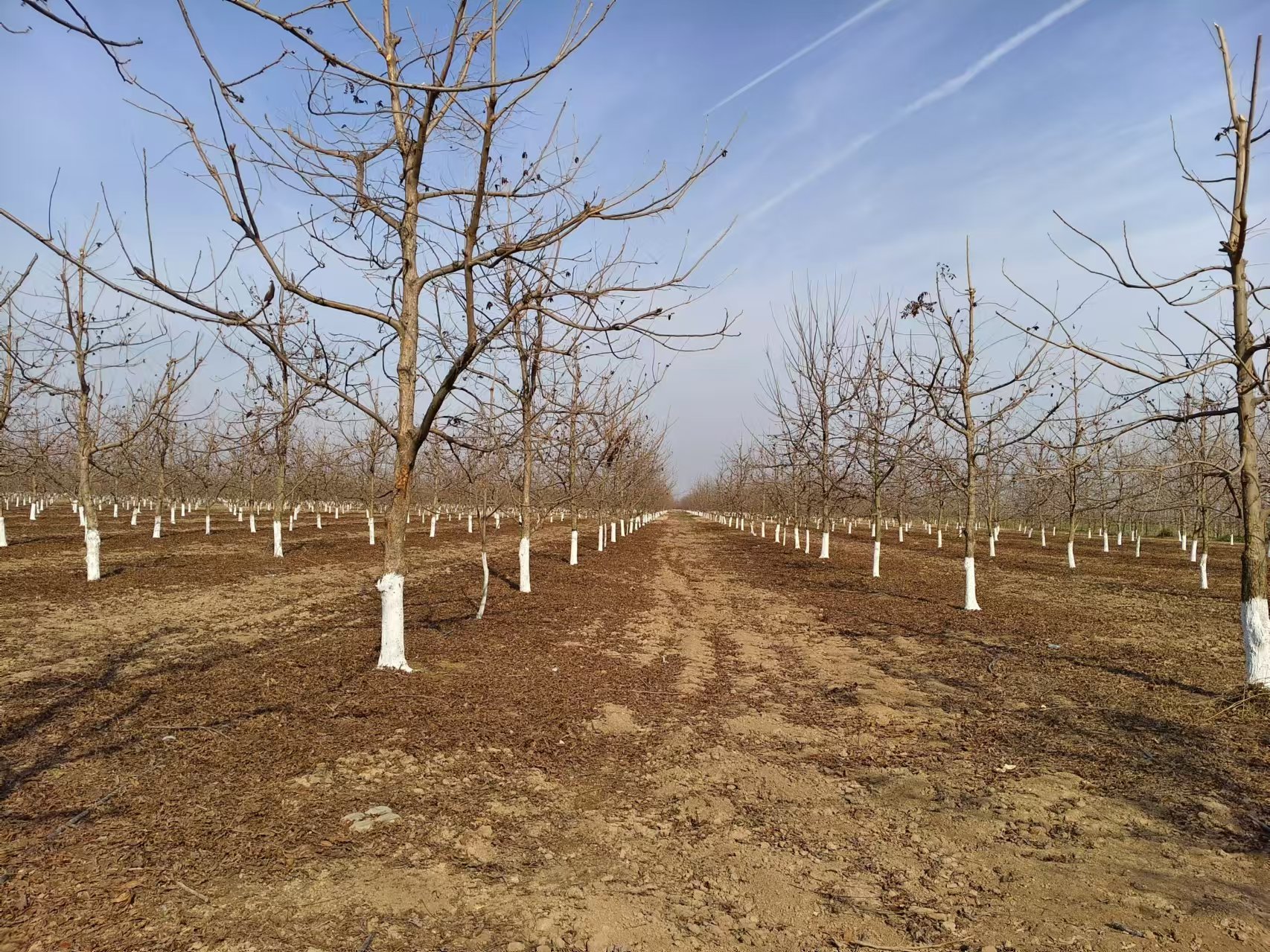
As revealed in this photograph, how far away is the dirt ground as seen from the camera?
2883 millimetres

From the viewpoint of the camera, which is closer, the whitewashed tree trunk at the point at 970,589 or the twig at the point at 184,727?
the twig at the point at 184,727

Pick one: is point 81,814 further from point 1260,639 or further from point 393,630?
point 1260,639

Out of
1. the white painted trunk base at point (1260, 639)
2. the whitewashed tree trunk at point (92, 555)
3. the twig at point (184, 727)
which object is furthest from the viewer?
the whitewashed tree trunk at point (92, 555)

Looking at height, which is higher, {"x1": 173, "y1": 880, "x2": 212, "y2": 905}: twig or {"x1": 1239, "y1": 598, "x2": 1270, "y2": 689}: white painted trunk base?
{"x1": 1239, "y1": 598, "x2": 1270, "y2": 689}: white painted trunk base

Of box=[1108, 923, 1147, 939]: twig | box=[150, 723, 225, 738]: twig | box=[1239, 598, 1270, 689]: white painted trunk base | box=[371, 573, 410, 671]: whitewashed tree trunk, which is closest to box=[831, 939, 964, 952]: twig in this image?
box=[1108, 923, 1147, 939]: twig

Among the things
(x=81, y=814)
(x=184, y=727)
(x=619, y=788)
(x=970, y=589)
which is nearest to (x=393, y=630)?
(x=184, y=727)

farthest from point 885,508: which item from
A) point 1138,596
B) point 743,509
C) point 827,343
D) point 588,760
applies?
point 588,760

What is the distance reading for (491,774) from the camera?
452 cm

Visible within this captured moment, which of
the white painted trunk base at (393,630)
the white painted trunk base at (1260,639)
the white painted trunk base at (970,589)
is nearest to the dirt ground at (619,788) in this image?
the white painted trunk base at (393,630)

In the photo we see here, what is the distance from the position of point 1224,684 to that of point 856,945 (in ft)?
22.1

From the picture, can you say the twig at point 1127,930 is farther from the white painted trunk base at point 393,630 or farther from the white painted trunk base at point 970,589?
the white painted trunk base at point 970,589

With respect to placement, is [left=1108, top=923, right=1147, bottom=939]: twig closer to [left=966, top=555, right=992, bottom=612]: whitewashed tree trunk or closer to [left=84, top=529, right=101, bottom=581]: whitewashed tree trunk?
[left=966, top=555, right=992, bottom=612]: whitewashed tree trunk

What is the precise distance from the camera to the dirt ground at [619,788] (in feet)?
9.46

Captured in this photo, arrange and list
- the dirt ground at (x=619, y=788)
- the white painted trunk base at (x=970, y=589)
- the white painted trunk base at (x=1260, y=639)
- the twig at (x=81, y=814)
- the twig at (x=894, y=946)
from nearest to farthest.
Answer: the twig at (x=894, y=946) < the dirt ground at (x=619, y=788) < the twig at (x=81, y=814) < the white painted trunk base at (x=1260, y=639) < the white painted trunk base at (x=970, y=589)
